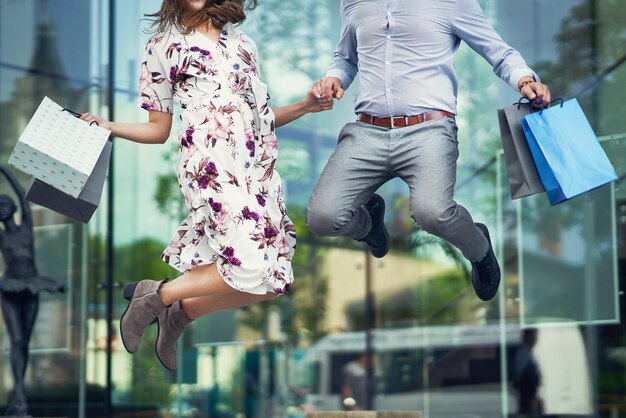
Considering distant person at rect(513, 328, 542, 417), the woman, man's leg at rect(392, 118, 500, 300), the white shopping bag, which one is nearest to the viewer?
the white shopping bag

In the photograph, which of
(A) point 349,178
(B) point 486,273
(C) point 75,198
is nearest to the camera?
(C) point 75,198

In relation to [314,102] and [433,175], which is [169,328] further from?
[433,175]

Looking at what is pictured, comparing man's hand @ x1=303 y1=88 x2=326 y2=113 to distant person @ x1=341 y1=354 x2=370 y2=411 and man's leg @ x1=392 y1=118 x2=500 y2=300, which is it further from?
distant person @ x1=341 y1=354 x2=370 y2=411

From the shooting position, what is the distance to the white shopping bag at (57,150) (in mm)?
4410

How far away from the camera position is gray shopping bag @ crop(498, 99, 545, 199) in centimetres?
469

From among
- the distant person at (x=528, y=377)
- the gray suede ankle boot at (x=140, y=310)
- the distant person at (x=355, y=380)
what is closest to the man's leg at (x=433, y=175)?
the gray suede ankle boot at (x=140, y=310)

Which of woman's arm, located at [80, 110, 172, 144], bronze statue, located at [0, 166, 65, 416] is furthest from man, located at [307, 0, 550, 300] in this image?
bronze statue, located at [0, 166, 65, 416]

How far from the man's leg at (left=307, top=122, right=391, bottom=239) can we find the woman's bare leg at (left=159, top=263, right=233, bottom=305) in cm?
48

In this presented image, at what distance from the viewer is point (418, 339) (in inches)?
400

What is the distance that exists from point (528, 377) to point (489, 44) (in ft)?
16.3

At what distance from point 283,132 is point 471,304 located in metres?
2.27

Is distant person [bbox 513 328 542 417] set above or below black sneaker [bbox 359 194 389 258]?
below

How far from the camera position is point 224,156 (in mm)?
4512

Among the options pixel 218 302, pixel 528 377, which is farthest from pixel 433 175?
pixel 528 377
